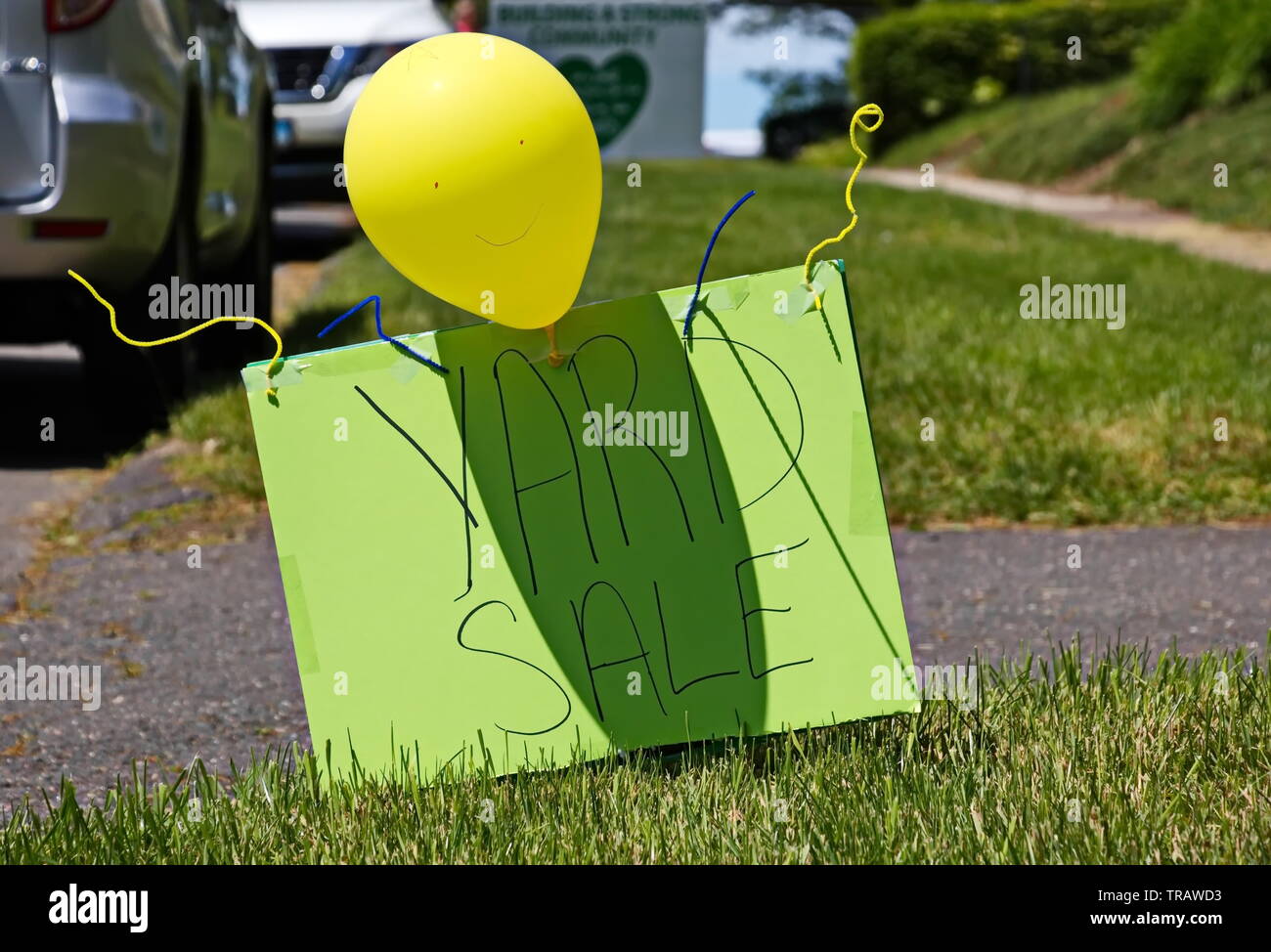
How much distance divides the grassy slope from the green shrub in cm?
20

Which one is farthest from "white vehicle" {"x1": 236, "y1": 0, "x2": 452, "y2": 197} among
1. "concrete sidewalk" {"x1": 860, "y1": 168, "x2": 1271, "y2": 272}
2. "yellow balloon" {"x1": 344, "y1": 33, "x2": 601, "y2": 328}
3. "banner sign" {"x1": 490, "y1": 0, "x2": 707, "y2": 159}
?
"yellow balloon" {"x1": 344, "y1": 33, "x2": 601, "y2": 328}

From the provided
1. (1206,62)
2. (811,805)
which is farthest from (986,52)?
(811,805)

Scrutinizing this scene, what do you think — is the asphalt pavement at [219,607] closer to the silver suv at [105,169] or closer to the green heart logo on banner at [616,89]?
the silver suv at [105,169]

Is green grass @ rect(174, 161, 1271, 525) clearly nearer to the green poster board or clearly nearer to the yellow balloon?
the green poster board

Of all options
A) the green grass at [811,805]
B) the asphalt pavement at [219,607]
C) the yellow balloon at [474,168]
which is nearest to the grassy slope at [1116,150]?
the asphalt pavement at [219,607]

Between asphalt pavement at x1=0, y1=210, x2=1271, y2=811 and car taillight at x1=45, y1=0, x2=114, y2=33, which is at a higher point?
car taillight at x1=45, y1=0, x2=114, y2=33

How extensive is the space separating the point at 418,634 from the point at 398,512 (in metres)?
0.20

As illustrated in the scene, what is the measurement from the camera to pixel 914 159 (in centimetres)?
2206

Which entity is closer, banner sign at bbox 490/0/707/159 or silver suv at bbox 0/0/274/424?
silver suv at bbox 0/0/274/424

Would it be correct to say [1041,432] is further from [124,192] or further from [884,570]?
[124,192]

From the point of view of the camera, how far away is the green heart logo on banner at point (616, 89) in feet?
53.4

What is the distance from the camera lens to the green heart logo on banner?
1627cm

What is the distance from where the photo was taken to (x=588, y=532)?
263 centimetres

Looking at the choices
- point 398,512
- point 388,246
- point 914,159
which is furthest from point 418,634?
point 914,159
